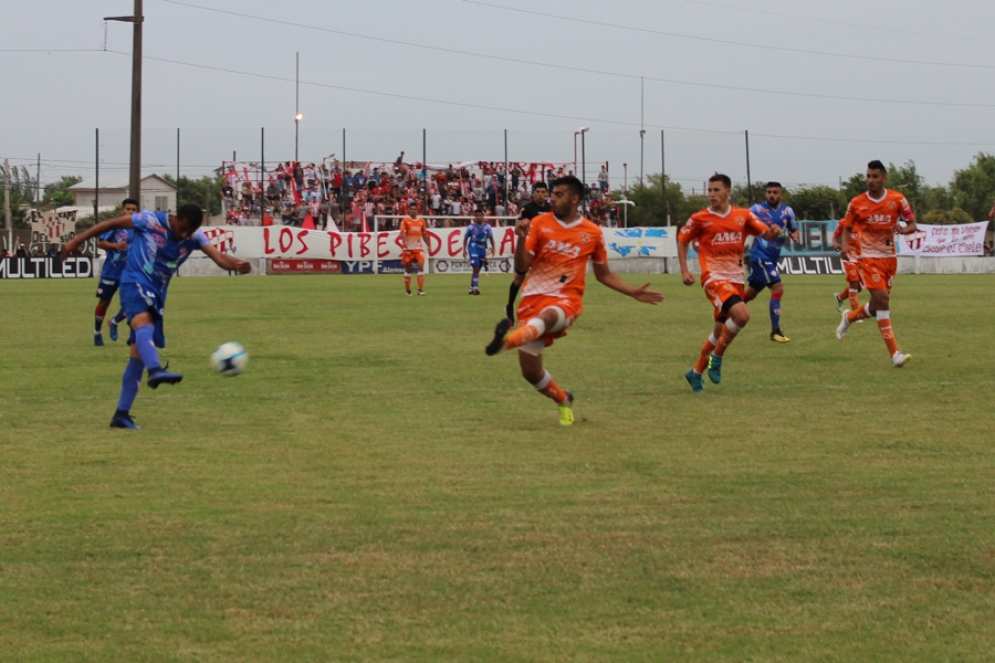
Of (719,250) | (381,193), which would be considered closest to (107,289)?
(719,250)

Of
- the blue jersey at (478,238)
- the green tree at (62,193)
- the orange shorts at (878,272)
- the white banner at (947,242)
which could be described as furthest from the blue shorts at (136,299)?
the green tree at (62,193)

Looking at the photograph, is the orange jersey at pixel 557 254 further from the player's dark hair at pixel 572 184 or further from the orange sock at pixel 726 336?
the orange sock at pixel 726 336

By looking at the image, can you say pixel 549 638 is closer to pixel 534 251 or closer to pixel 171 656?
pixel 171 656

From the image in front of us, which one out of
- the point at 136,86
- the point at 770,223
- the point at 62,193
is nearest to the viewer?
the point at 770,223

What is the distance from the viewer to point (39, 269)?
41406mm

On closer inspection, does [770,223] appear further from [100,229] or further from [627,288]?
[100,229]

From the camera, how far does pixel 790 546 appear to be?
18.5 ft

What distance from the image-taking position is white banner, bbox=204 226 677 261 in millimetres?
43250

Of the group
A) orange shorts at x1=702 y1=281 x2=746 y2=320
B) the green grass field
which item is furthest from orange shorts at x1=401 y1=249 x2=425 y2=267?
orange shorts at x1=702 y1=281 x2=746 y2=320

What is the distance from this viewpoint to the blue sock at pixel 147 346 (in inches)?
352

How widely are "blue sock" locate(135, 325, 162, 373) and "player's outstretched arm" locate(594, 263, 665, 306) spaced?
136 inches

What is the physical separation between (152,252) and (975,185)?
79583 mm

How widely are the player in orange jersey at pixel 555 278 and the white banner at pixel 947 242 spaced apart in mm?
37490

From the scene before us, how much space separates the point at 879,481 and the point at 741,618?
281 centimetres
